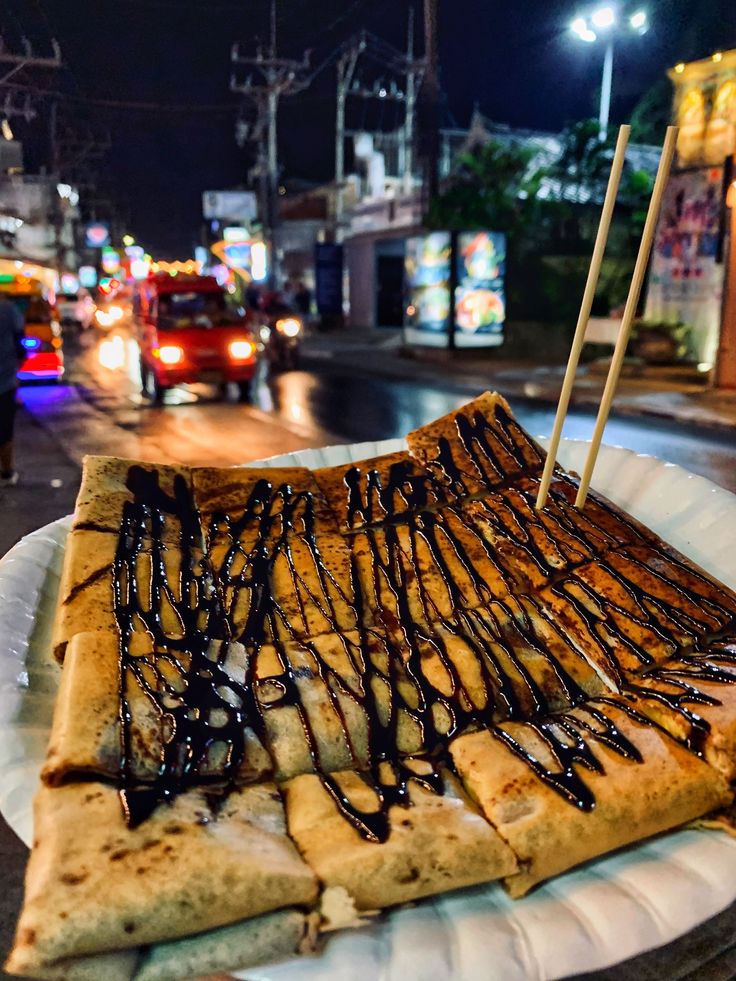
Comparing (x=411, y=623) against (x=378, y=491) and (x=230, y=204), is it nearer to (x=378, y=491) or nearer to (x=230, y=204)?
(x=378, y=491)

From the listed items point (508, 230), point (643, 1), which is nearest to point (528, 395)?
point (508, 230)

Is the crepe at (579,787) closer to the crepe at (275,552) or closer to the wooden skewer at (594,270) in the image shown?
the crepe at (275,552)

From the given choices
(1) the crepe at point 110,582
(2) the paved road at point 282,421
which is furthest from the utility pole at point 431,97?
(1) the crepe at point 110,582

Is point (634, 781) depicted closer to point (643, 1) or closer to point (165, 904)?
point (165, 904)

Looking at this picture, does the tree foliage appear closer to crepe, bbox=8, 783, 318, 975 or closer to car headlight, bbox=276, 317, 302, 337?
car headlight, bbox=276, 317, 302, 337

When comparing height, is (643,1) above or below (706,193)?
above

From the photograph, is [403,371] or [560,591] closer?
[560,591]

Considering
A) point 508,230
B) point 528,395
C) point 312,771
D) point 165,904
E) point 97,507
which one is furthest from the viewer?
point 508,230

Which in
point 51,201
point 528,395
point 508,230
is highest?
point 51,201

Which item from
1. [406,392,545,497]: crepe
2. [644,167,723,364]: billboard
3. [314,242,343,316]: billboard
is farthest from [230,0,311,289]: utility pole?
[406,392,545,497]: crepe
